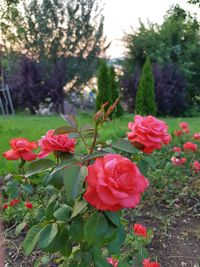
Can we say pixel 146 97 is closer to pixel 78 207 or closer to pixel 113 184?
pixel 78 207

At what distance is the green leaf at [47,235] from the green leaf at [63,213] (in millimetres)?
31

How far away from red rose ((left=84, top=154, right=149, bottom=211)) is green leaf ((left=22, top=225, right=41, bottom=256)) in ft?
1.06

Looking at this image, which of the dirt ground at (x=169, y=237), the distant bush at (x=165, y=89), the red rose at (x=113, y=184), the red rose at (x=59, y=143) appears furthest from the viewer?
the distant bush at (x=165, y=89)

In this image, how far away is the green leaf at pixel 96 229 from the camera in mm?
1080

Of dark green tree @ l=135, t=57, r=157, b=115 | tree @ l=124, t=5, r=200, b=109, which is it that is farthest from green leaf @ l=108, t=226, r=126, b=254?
tree @ l=124, t=5, r=200, b=109

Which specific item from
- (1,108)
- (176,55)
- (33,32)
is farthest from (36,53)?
(176,55)

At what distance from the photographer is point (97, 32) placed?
21.5m

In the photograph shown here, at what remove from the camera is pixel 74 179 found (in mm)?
1094

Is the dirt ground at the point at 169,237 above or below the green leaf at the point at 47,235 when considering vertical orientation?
below

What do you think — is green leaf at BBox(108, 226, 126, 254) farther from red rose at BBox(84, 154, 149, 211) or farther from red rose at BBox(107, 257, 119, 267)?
red rose at BBox(107, 257, 119, 267)

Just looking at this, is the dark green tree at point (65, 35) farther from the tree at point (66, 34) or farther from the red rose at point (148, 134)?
the red rose at point (148, 134)

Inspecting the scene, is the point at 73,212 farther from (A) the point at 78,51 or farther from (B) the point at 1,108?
(A) the point at 78,51

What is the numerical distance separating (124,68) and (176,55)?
1.89 m

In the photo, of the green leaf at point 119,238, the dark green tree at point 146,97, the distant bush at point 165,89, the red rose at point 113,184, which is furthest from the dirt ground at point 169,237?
the distant bush at point 165,89
